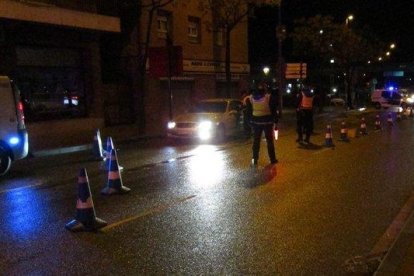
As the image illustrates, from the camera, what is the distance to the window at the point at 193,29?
98.3 ft

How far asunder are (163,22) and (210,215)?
2121cm

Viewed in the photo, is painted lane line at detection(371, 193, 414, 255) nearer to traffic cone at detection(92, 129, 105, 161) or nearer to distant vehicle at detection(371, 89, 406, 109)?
traffic cone at detection(92, 129, 105, 161)

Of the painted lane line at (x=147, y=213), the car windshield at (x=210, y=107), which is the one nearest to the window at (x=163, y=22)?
the car windshield at (x=210, y=107)

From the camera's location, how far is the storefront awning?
18.2 metres

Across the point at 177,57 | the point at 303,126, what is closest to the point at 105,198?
the point at 303,126

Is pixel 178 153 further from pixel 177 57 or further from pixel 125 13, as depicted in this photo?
pixel 125 13

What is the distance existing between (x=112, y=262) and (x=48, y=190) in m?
4.87

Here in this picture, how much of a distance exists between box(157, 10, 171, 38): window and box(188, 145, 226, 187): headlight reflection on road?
1227 centimetres

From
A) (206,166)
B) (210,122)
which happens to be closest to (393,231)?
(206,166)

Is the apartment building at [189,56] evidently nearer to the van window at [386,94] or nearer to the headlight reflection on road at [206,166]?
the headlight reflection on road at [206,166]

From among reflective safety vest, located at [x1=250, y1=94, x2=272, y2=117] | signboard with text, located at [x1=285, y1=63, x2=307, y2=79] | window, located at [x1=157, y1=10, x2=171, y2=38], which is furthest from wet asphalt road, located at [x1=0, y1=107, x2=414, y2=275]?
signboard with text, located at [x1=285, y1=63, x2=307, y2=79]

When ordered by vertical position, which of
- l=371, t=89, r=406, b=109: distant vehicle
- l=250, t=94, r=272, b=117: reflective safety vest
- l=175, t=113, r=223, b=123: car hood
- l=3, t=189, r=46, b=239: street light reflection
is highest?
l=250, t=94, r=272, b=117: reflective safety vest

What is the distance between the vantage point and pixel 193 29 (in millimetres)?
30406

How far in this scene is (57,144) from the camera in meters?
19.5
